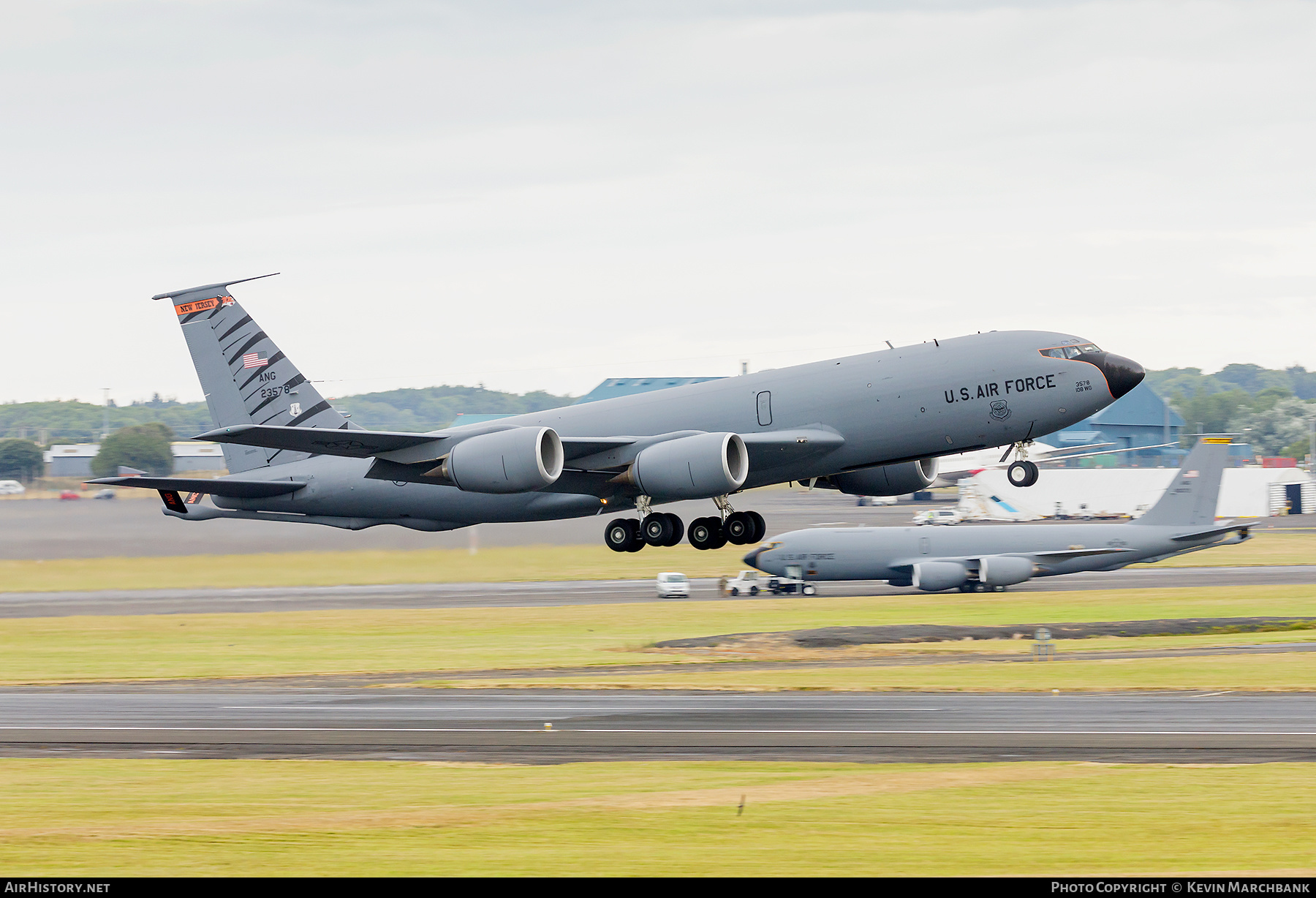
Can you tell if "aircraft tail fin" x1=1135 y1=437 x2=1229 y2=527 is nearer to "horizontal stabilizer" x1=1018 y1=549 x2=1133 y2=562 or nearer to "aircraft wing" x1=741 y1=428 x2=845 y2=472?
"horizontal stabilizer" x1=1018 y1=549 x2=1133 y2=562

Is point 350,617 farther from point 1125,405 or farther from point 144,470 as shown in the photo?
point 1125,405

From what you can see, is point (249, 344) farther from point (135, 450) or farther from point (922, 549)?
point (922, 549)

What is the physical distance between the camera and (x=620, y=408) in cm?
3959

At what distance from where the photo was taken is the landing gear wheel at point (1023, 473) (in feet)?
115

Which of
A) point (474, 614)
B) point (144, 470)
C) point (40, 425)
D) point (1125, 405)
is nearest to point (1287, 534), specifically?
point (1125, 405)

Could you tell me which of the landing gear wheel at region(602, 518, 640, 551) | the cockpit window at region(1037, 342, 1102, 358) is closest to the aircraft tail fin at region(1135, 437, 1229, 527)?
the cockpit window at region(1037, 342, 1102, 358)

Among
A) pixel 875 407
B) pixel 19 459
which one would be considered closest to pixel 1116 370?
pixel 875 407

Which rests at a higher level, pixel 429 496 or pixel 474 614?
pixel 429 496

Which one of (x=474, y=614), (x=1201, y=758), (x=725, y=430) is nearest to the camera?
(x=1201, y=758)

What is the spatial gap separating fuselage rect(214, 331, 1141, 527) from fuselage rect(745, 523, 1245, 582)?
51190mm

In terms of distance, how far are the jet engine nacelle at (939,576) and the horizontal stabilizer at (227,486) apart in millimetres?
54956

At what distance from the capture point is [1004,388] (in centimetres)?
3603

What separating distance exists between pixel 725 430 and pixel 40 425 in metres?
→ 149

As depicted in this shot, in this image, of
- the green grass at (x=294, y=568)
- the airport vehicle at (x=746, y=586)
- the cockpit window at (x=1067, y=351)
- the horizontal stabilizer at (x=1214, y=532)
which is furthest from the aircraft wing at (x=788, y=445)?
the horizontal stabilizer at (x=1214, y=532)
